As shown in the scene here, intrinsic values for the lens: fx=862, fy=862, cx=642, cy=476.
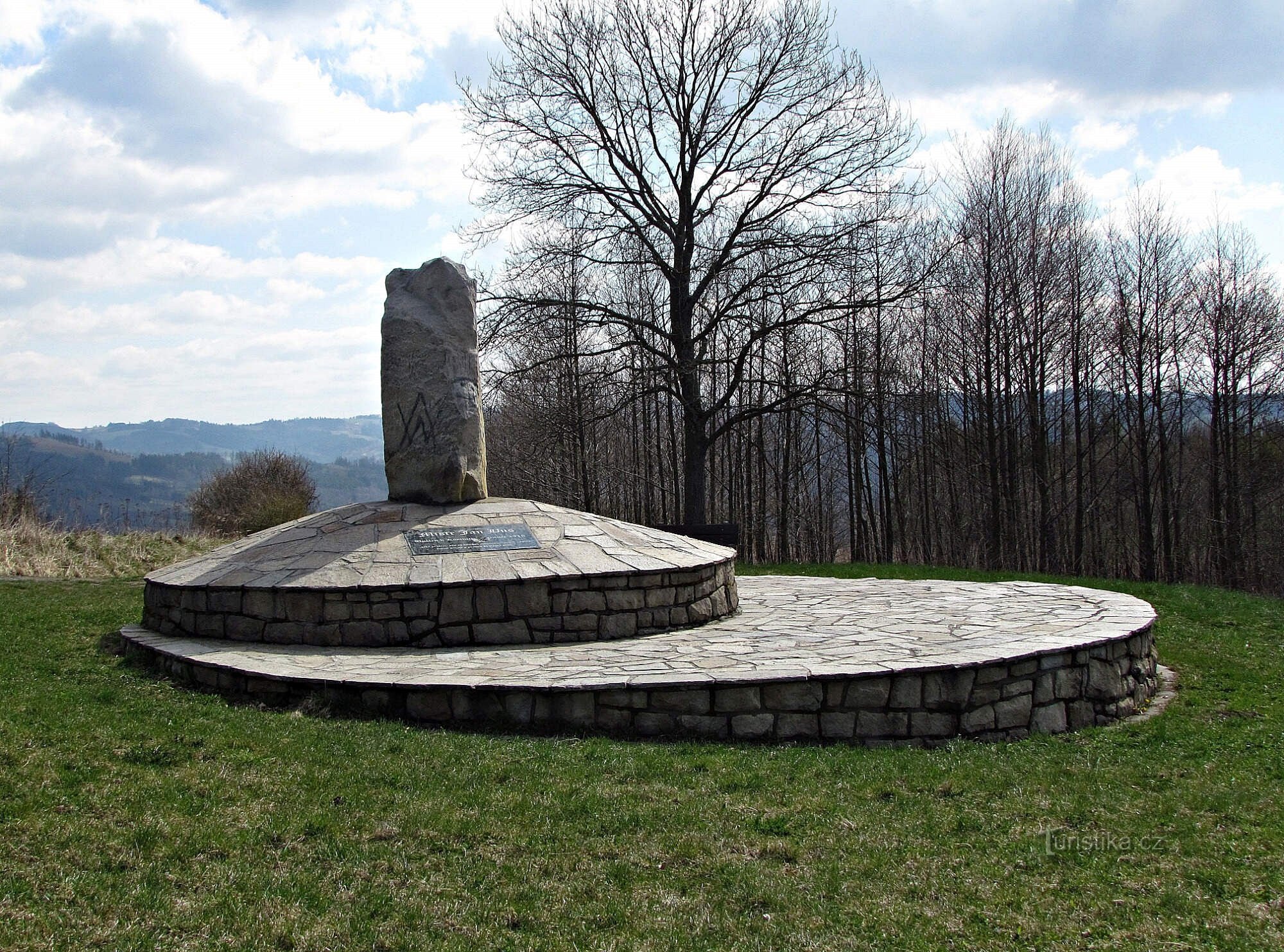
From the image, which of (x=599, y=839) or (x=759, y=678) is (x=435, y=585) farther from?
(x=599, y=839)

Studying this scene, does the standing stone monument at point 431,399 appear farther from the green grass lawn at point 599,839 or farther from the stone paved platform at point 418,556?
the green grass lawn at point 599,839

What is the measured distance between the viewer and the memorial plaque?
7.99 m

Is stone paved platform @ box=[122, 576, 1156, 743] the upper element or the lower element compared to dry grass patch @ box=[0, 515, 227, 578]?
lower

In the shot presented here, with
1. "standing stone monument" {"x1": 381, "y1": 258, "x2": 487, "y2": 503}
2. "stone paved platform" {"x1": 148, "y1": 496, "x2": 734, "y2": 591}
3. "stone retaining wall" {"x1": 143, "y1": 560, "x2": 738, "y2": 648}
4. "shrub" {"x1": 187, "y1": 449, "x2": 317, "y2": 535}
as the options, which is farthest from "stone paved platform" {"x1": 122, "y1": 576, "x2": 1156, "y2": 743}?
"shrub" {"x1": 187, "y1": 449, "x2": 317, "y2": 535}

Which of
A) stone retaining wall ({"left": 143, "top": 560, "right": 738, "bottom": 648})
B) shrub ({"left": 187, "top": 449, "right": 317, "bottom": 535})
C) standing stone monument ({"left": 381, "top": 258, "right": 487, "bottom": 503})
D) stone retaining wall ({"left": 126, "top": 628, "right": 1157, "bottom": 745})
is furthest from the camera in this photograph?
shrub ({"left": 187, "top": 449, "right": 317, "bottom": 535})

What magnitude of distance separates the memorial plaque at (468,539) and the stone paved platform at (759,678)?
1084mm

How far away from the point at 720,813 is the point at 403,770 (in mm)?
1705

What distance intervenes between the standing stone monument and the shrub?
11.5 m

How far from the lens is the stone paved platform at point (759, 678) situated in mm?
5656

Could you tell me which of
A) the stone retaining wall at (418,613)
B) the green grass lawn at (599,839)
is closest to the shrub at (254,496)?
the stone retaining wall at (418,613)

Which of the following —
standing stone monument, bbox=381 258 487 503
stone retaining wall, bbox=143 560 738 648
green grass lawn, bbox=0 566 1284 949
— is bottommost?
green grass lawn, bbox=0 566 1284 949

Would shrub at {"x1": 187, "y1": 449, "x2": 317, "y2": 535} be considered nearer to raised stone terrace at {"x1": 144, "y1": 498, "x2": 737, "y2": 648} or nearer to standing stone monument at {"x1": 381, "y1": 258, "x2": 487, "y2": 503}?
standing stone monument at {"x1": 381, "y1": 258, "x2": 487, "y2": 503}

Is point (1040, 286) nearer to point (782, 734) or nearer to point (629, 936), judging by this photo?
point (782, 734)

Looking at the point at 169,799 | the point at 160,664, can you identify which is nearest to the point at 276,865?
the point at 169,799
